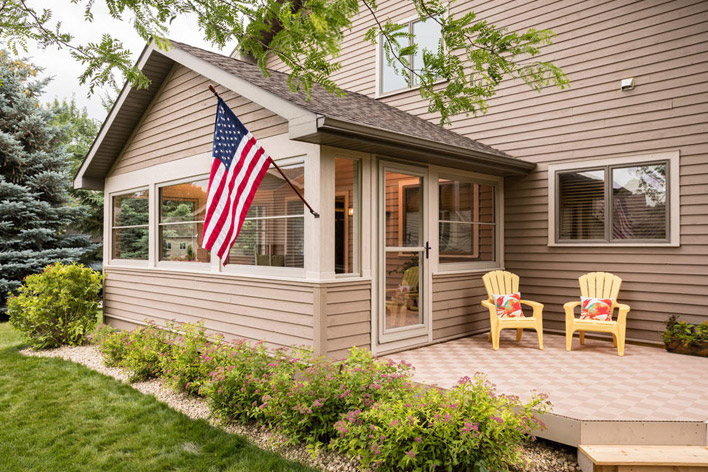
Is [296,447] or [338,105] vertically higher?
[338,105]

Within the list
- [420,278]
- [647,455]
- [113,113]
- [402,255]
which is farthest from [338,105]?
[647,455]

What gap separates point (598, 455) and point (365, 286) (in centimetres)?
256

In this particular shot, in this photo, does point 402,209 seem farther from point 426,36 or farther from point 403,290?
point 426,36

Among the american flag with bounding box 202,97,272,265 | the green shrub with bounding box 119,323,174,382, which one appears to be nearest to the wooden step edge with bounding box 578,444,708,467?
the american flag with bounding box 202,97,272,265

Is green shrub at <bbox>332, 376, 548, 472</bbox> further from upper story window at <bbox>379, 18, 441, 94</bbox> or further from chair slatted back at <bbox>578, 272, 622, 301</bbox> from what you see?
upper story window at <bbox>379, 18, 441, 94</bbox>

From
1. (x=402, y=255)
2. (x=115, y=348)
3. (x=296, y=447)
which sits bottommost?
(x=296, y=447)

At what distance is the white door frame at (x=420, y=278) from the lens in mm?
5137

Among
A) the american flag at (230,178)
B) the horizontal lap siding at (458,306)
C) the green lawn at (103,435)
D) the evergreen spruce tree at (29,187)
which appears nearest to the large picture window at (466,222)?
the horizontal lap siding at (458,306)

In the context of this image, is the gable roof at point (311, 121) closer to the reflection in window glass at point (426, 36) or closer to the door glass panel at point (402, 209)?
the door glass panel at point (402, 209)

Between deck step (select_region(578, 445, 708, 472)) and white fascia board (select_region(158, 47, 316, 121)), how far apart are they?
3.21 m

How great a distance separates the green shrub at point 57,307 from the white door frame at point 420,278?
4723 millimetres

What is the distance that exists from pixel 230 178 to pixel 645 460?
3.93 m

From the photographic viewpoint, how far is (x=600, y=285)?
226 inches

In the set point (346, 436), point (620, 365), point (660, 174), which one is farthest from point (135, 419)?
point (660, 174)
